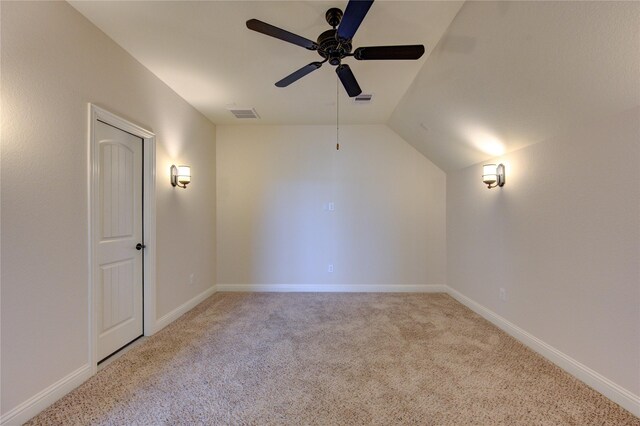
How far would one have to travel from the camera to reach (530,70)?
6.56 ft

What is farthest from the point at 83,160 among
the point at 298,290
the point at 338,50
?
the point at 298,290

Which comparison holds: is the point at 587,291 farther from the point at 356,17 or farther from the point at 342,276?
the point at 342,276

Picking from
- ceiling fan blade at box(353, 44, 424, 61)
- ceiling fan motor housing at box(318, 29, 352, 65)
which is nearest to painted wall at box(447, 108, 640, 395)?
ceiling fan blade at box(353, 44, 424, 61)

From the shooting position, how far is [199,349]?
262cm

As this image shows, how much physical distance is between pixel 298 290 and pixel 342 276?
2.40 ft

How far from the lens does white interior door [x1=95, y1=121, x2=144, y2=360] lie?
2389mm

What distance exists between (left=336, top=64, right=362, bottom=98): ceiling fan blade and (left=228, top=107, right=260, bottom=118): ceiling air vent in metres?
1.91

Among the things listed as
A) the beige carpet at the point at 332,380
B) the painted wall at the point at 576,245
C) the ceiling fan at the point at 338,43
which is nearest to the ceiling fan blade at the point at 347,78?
the ceiling fan at the point at 338,43

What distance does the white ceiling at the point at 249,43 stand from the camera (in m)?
2.00

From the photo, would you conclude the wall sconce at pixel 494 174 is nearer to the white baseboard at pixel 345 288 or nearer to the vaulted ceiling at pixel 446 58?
the vaulted ceiling at pixel 446 58

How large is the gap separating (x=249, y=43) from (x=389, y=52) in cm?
121

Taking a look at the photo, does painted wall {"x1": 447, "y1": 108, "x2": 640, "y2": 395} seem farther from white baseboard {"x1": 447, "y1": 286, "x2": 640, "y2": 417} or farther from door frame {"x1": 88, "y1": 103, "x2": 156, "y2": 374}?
door frame {"x1": 88, "y1": 103, "x2": 156, "y2": 374}

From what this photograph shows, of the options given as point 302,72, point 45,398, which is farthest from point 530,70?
point 45,398

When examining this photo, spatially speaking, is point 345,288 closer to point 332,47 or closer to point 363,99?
point 363,99
